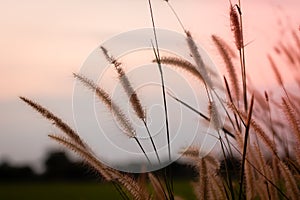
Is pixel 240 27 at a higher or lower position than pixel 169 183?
higher

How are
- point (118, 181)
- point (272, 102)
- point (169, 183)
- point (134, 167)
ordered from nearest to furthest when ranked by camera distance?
point (118, 181), point (169, 183), point (134, 167), point (272, 102)

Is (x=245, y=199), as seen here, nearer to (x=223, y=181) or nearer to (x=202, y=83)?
(x=223, y=181)

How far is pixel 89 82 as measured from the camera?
1.99 metres

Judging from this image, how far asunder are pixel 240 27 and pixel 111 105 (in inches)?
17.0

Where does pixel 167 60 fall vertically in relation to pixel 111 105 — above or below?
above

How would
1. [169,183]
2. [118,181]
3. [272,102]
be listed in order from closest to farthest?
[118,181], [169,183], [272,102]

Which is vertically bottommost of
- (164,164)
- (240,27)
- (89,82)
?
(164,164)

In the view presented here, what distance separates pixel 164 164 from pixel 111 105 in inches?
11.1

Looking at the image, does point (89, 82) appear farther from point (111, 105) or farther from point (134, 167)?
point (134, 167)

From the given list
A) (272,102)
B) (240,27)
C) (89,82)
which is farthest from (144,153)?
(272,102)

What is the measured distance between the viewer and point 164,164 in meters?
2.16

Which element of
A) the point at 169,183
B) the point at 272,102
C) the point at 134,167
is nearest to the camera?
the point at 169,183

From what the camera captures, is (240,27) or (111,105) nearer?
(111,105)

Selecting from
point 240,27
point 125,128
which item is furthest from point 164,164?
point 240,27
